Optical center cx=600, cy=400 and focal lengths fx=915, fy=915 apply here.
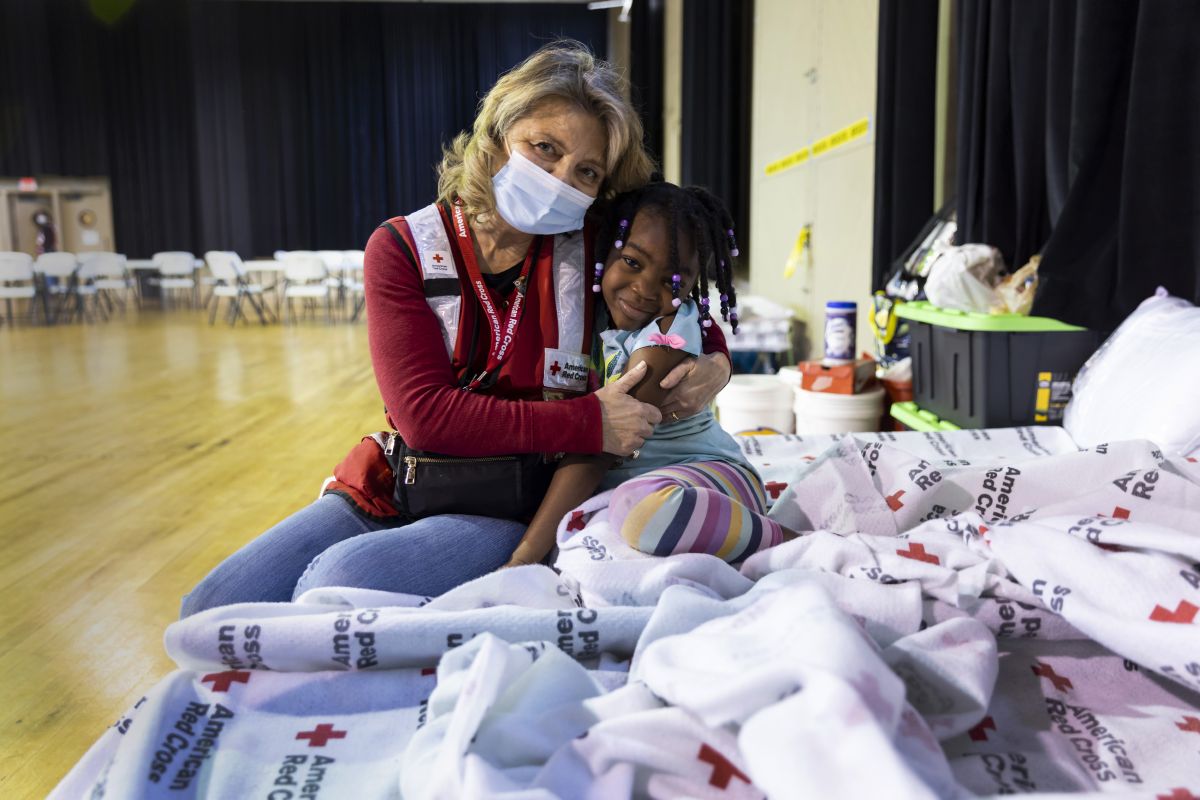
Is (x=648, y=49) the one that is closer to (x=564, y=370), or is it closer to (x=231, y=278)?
(x=231, y=278)

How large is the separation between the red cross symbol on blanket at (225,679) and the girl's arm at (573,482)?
48 cm

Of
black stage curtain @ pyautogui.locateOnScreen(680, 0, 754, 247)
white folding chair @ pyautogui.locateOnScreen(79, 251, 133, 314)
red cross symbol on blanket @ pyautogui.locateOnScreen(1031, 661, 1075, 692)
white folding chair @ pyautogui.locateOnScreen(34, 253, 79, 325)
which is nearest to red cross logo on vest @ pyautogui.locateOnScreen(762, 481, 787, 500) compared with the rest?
red cross symbol on blanket @ pyautogui.locateOnScreen(1031, 661, 1075, 692)

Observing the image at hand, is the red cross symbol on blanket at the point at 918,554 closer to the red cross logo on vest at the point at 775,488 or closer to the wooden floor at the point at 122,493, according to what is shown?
the red cross logo on vest at the point at 775,488

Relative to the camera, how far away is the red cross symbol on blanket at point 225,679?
901mm

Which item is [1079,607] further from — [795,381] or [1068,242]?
[795,381]

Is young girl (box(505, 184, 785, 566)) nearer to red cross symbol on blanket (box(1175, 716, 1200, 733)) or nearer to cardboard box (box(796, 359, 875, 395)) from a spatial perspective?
red cross symbol on blanket (box(1175, 716, 1200, 733))

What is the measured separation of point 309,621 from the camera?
0.93 meters

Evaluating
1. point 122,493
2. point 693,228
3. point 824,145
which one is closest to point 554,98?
point 693,228

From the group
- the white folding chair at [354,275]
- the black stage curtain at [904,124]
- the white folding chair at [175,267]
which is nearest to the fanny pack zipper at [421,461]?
the black stage curtain at [904,124]

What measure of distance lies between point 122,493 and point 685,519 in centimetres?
286

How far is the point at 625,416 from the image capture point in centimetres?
133

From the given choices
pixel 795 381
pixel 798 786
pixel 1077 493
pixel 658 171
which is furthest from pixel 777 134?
pixel 798 786

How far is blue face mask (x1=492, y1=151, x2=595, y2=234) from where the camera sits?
1383mm

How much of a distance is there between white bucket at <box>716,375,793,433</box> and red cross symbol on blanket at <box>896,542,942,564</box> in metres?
2.08
